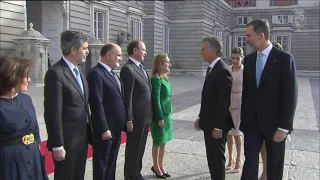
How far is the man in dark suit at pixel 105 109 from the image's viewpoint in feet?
11.8

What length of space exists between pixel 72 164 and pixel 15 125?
0.89 m

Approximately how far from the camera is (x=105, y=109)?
375 centimetres

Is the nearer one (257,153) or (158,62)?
(257,153)

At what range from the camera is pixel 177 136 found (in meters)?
7.14

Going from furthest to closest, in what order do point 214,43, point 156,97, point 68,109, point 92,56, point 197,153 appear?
point 92,56
point 197,153
point 156,97
point 214,43
point 68,109

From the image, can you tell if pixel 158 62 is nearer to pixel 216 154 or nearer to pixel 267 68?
pixel 216 154

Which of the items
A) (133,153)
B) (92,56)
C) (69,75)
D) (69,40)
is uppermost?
(92,56)

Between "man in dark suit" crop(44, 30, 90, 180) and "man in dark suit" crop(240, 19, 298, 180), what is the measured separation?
65.4 inches

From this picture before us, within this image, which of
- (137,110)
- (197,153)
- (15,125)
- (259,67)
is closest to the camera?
(15,125)

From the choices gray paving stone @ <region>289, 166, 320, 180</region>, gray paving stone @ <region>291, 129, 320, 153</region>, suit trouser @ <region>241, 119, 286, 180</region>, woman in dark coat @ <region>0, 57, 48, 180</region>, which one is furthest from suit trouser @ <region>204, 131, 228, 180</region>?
gray paving stone @ <region>291, 129, 320, 153</region>

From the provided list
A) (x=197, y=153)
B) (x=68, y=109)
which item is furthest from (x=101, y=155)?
(x=197, y=153)

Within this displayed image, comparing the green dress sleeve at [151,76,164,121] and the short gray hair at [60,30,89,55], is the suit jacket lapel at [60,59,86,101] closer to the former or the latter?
the short gray hair at [60,30,89,55]

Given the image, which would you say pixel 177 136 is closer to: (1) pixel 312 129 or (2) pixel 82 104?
(1) pixel 312 129

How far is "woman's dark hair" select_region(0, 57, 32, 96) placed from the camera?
2518 mm
